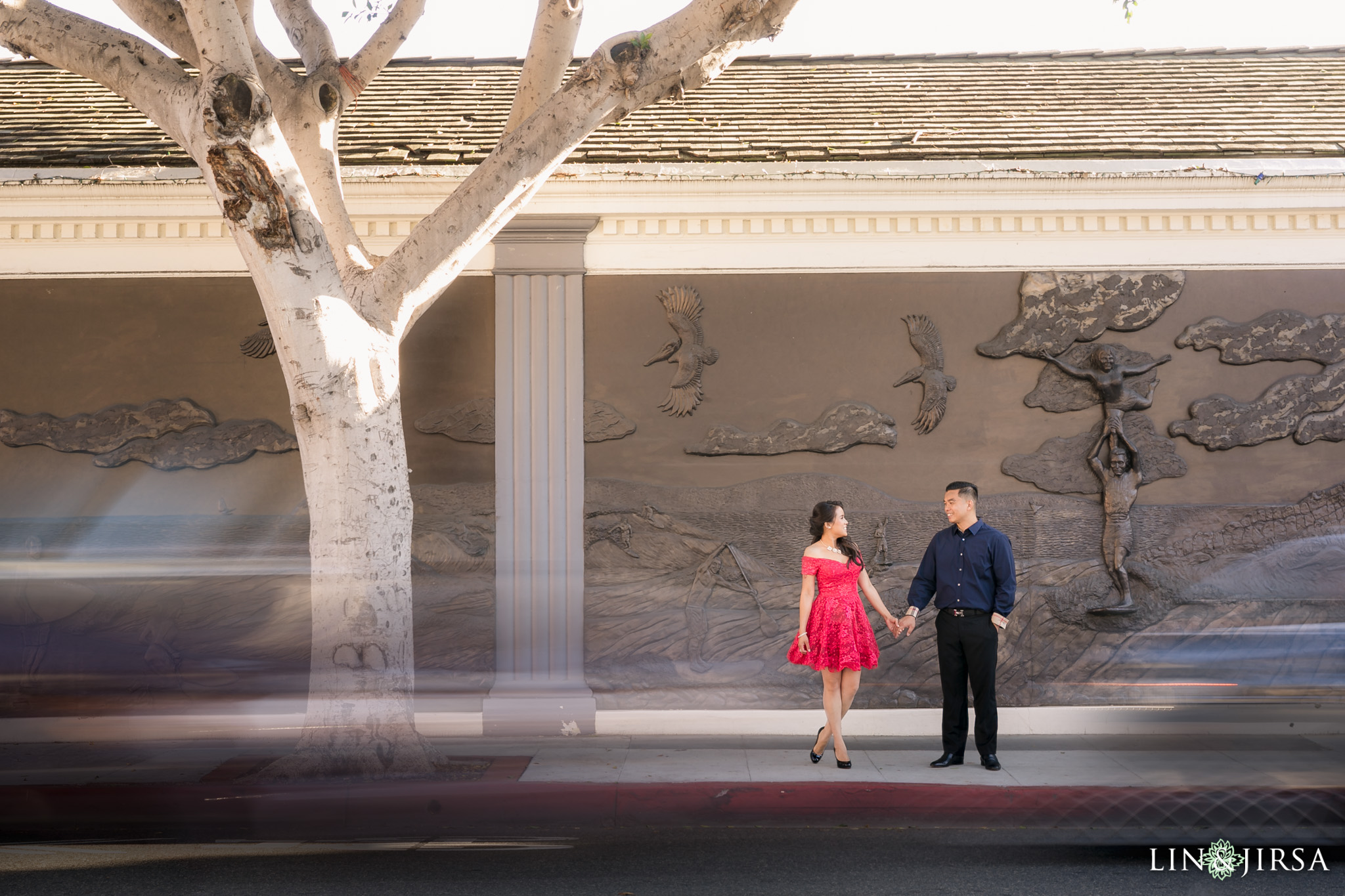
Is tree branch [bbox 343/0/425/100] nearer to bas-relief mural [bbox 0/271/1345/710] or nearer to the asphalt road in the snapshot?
bas-relief mural [bbox 0/271/1345/710]

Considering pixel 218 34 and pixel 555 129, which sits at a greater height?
pixel 218 34

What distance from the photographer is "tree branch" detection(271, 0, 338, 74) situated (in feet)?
19.5

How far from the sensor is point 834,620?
5605mm

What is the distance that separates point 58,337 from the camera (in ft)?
24.8

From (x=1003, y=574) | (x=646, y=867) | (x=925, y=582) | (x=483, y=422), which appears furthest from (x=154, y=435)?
(x=1003, y=574)

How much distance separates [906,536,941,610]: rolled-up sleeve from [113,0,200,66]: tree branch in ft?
16.9

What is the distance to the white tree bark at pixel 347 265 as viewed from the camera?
4.98 meters

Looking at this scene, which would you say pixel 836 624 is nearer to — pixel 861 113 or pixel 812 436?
pixel 812 436

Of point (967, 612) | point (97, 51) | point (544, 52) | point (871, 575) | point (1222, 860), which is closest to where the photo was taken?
point (1222, 860)

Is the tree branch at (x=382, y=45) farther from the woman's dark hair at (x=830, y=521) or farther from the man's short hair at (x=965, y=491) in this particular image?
the man's short hair at (x=965, y=491)

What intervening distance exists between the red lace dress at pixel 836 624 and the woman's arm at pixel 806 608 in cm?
3

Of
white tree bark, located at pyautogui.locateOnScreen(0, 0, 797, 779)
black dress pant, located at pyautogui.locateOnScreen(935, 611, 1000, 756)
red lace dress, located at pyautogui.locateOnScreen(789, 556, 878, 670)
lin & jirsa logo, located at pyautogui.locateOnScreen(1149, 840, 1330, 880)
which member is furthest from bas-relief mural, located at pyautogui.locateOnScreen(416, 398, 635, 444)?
lin & jirsa logo, located at pyautogui.locateOnScreen(1149, 840, 1330, 880)

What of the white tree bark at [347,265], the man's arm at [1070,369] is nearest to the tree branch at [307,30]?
the white tree bark at [347,265]

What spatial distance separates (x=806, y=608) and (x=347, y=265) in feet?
10.7
